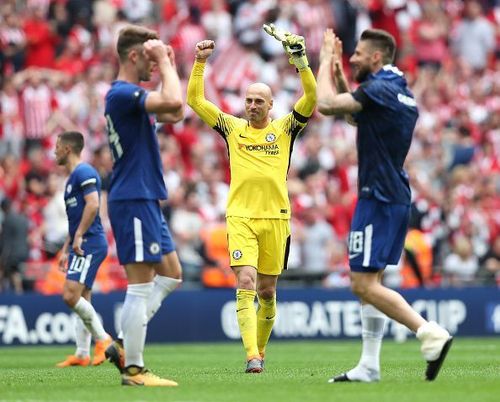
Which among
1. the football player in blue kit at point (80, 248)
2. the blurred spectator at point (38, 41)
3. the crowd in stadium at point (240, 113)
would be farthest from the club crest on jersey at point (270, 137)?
the blurred spectator at point (38, 41)

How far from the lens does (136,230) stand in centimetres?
1040

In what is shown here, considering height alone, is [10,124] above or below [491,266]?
above

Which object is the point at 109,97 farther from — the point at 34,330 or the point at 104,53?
the point at 104,53

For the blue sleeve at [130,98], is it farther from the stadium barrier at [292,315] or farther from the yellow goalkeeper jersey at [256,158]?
the stadium barrier at [292,315]

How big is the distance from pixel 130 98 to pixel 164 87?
326 mm

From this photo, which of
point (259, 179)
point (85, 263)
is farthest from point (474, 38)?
point (259, 179)

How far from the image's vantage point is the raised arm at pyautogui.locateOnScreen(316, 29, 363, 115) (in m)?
10.4

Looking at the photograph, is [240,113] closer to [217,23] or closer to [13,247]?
[217,23]

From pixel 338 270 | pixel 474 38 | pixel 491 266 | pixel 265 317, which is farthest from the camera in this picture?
pixel 474 38

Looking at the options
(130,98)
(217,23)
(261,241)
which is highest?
(217,23)

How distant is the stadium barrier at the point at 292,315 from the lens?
69.5 ft

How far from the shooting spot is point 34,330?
2092 centimetres

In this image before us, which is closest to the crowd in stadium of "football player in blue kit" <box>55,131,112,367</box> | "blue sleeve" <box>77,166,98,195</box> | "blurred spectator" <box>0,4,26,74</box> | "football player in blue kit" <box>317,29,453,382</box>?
"blurred spectator" <box>0,4,26,74</box>

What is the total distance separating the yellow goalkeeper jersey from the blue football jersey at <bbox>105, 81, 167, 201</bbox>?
279 cm
